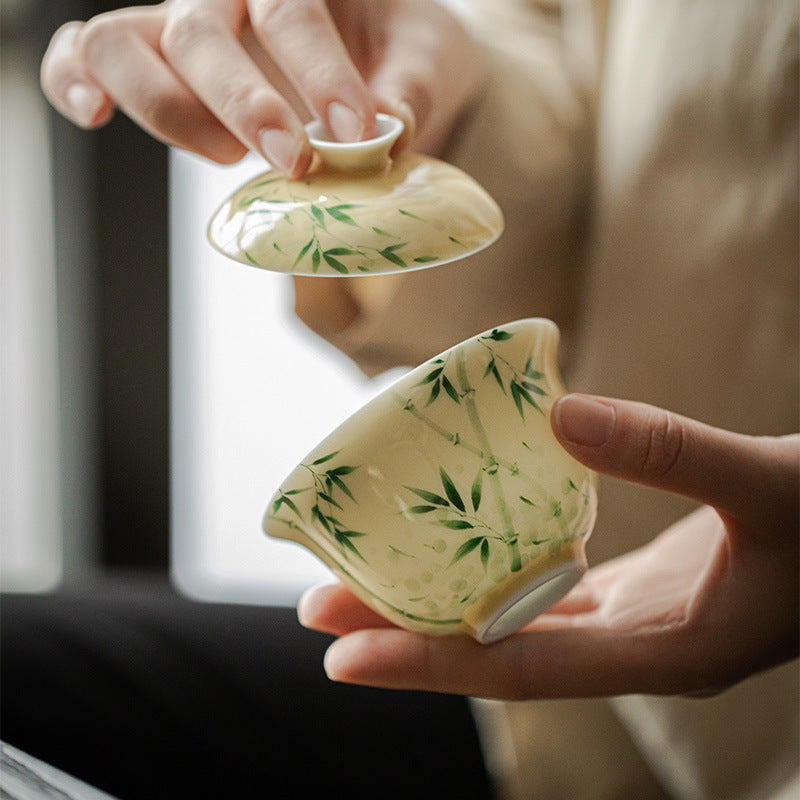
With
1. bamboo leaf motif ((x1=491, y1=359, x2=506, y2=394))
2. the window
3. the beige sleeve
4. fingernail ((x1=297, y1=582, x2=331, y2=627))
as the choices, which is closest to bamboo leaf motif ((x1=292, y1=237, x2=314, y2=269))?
bamboo leaf motif ((x1=491, y1=359, x2=506, y2=394))

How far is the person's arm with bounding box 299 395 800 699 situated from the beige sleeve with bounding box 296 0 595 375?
36 cm

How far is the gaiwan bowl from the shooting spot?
1.27ft

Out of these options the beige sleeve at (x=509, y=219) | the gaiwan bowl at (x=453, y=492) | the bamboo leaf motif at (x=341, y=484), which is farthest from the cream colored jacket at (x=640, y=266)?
the bamboo leaf motif at (x=341, y=484)

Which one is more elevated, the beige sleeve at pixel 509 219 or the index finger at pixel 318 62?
the index finger at pixel 318 62

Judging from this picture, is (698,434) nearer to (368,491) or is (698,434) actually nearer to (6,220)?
(368,491)

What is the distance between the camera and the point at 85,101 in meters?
0.57

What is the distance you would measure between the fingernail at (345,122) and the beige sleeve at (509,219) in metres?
0.31

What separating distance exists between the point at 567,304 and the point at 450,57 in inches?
11.4

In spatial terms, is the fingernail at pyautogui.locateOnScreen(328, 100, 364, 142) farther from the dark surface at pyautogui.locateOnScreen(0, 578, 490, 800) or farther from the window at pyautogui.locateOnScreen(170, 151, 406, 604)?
the window at pyautogui.locateOnScreen(170, 151, 406, 604)

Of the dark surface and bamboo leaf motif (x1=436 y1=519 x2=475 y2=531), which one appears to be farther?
the dark surface

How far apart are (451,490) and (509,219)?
444 mm

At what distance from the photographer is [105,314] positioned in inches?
58.9

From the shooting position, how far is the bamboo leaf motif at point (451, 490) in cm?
39

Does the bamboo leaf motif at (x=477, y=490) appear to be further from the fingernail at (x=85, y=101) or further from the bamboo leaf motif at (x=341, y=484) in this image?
the fingernail at (x=85, y=101)
